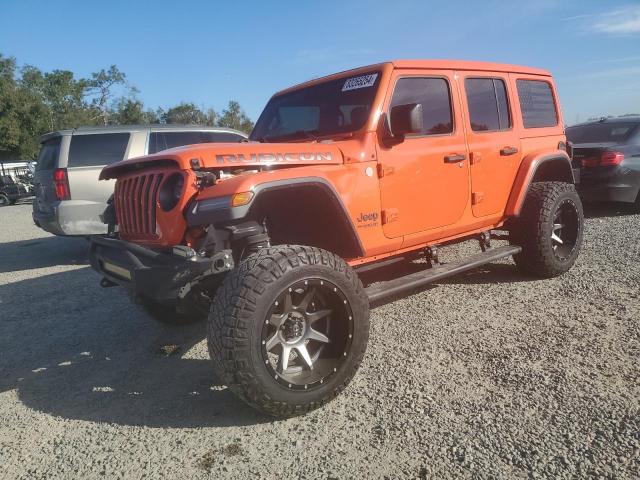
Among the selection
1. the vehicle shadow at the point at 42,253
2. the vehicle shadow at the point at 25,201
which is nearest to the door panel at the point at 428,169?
the vehicle shadow at the point at 42,253

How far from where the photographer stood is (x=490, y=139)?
3.99 meters

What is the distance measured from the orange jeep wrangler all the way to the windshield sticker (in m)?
0.01

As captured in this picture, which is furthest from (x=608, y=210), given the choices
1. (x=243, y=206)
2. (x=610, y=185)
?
(x=243, y=206)

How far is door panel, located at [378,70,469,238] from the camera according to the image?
10.8 ft

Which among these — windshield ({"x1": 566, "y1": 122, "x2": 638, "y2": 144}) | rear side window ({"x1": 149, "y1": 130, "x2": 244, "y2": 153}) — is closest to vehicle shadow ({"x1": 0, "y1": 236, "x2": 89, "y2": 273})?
rear side window ({"x1": 149, "y1": 130, "x2": 244, "y2": 153})

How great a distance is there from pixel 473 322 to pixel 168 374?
7.70ft

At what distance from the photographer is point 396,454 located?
219 cm

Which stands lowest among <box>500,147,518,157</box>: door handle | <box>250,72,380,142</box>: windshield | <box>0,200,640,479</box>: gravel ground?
<box>0,200,640,479</box>: gravel ground

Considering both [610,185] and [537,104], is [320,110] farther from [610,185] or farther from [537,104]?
[610,185]

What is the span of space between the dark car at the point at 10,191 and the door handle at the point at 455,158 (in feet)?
73.2

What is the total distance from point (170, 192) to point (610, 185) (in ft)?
23.5

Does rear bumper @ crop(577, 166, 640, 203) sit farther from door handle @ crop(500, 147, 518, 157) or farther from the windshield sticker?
the windshield sticker

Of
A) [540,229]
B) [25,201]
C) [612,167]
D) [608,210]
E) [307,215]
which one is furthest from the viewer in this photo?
[25,201]

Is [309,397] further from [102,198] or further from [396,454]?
[102,198]
